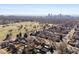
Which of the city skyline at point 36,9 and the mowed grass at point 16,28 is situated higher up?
the city skyline at point 36,9

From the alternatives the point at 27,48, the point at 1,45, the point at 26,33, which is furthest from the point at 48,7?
the point at 1,45

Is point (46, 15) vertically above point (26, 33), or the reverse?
point (46, 15)

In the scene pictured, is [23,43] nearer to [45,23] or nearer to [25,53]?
[25,53]

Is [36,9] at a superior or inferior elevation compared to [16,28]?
superior

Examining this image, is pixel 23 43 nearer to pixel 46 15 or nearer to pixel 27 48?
pixel 27 48

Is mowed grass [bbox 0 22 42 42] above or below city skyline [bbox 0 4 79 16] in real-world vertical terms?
below

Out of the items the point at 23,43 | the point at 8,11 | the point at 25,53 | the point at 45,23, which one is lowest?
the point at 25,53

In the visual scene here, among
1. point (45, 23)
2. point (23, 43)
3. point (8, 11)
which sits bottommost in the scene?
point (23, 43)
